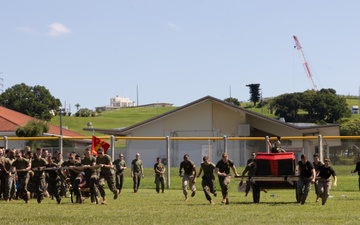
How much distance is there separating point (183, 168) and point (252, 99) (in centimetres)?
12510

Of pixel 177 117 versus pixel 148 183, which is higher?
pixel 177 117

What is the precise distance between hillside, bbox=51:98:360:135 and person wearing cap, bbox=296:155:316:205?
92.8 m

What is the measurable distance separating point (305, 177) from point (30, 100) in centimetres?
10482

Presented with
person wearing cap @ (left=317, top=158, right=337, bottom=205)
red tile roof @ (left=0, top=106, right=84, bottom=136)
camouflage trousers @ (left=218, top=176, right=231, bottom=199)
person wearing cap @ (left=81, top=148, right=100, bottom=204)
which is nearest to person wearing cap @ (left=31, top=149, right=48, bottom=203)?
person wearing cap @ (left=81, top=148, right=100, bottom=204)

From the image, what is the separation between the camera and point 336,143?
1634 inches

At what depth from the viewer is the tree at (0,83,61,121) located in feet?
422

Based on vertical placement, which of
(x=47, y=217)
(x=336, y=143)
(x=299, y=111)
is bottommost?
(x=47, y=217)

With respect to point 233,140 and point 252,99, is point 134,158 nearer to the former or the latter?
point 233,140

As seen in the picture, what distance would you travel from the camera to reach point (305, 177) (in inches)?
1124

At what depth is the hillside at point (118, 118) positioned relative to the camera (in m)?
133

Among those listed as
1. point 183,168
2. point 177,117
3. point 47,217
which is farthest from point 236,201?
point 177,117

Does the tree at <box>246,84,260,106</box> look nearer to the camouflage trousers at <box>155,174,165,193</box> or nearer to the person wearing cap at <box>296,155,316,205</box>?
the camouflage trousers at <box>155,174,165,193</box>

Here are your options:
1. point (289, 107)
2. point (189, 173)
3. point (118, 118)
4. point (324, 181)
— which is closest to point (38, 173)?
point (189, 173)

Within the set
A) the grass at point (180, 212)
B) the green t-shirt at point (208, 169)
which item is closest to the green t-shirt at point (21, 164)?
the grass at point (180, 212)
